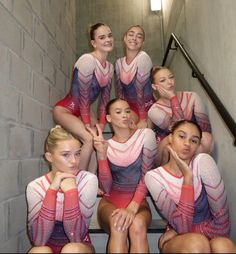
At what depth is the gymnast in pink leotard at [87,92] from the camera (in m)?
2.40

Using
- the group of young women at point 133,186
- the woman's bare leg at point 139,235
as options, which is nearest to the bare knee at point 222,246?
the group of young women at point 133,186

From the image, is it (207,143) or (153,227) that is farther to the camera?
(207,143)

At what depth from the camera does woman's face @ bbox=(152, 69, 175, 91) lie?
2377mm

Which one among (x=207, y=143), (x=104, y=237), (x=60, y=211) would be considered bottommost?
(x=104, y=237)

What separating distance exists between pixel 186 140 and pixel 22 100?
3.69ft

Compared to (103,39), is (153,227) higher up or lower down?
lower down

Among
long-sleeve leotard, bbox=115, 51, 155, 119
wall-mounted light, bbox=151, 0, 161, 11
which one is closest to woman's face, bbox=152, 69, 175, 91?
long-sleeve leotard, bbox=115, 51, 155, 119

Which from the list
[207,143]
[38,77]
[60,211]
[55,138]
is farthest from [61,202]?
[38,77]

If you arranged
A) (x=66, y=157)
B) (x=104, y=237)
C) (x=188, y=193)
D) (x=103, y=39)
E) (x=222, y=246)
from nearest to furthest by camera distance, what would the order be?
(x=222, y=246), (x=188, y=193), (x=66, y=157), (x=104, y=237), (x=103, y=39)

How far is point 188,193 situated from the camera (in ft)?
5.14

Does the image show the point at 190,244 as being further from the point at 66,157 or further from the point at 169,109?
the point at 169,109

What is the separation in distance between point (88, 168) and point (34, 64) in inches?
36.1

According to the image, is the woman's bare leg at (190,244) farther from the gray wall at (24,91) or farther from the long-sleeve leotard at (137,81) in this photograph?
the long-sleeve leotard at (137,81)

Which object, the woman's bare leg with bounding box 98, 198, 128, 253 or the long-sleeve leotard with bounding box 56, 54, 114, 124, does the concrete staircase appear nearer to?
the woman's bare leg with bounding box 98, 198, 128, 253
